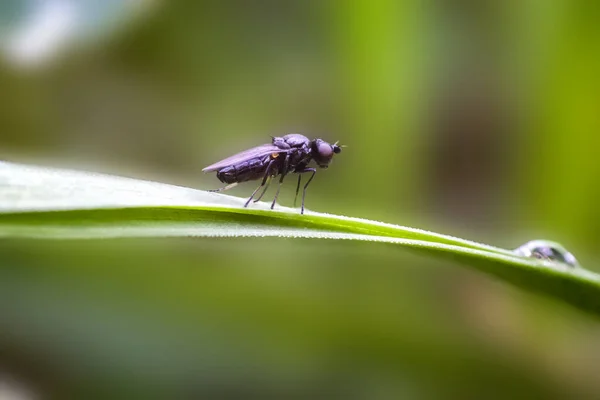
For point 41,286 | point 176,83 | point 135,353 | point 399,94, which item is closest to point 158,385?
point 135,353

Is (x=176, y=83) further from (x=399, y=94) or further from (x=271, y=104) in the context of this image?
(x=399, y=94)

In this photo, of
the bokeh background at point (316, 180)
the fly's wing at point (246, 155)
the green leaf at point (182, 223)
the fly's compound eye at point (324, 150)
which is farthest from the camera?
the fly's compound eye at point (324, 150)

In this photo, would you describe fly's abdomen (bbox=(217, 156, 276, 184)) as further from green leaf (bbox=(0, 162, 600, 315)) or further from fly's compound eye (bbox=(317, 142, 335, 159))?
green leaf (bbox=(0, 162, 600, 315))

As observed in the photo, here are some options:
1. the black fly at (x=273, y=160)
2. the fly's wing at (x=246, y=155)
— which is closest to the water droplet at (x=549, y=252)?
the black fly at (x=273, y=160)

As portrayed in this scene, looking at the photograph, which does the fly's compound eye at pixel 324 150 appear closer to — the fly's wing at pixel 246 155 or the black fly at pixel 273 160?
the black fly at pixel 273 160

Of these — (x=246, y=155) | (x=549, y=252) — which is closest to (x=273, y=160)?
(x=246, y=155)

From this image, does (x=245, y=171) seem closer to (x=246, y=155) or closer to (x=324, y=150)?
(x=246, y=155)
